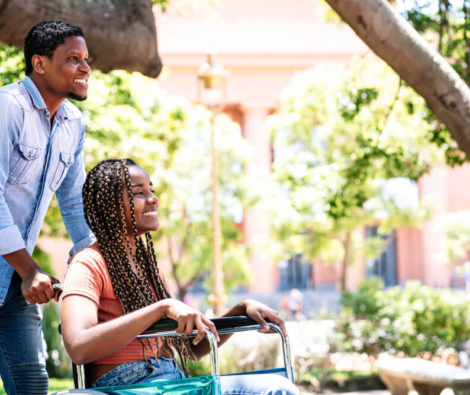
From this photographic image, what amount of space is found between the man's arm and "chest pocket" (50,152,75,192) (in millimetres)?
243

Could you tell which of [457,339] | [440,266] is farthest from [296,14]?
[457,339]

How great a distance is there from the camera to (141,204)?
Answer: 2.38 metres

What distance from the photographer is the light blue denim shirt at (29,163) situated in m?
2.31

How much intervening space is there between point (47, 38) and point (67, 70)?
0.13 m

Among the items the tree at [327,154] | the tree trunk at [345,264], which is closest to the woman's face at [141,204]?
the tree at [327,154]

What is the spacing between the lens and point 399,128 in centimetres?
1373

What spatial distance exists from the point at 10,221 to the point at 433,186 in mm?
28005

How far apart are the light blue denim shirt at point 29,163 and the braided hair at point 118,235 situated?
0.21 metres

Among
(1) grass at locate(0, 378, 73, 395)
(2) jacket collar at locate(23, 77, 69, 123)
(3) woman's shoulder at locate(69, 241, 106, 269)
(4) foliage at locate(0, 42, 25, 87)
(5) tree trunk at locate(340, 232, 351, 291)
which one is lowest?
(1) grass at locate(0, 378, 73, 395)

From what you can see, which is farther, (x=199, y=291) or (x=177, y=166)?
(x=199, y=291)

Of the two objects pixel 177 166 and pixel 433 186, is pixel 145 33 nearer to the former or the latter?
pixel 177 166

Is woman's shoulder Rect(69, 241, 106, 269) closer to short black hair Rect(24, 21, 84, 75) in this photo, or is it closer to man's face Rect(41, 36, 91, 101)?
man's face Rect(41, 36, 91, 101)

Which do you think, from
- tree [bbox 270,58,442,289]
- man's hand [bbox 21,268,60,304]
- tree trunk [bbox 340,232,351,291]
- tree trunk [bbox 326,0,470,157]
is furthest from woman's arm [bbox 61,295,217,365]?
tree trunk [bbox 340,232,351,291]

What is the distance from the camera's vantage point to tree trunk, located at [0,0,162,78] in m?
3.37
